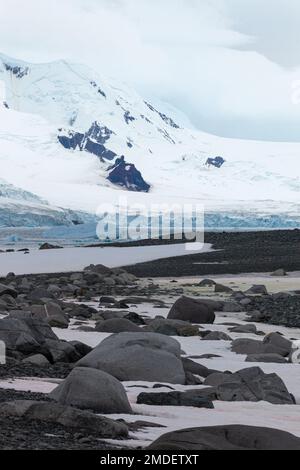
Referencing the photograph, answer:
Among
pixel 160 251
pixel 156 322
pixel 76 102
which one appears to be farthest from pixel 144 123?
pixel 156 322

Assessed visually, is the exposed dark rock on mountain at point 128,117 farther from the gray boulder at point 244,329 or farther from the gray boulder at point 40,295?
the gray boulder at point 244,329

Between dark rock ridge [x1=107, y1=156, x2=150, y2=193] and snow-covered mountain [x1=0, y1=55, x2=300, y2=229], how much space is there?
16cm

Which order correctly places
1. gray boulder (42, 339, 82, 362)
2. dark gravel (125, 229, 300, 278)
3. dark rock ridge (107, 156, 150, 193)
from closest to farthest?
gray boulder (42, 339, 82, 362), dark gravel (125, 229, 300, 278), dark rock ridge (107, 156, 150, 193)

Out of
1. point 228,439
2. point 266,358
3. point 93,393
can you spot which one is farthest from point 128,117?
point 228,439

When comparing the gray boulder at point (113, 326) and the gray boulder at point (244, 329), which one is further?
the gray boulder at point (244, 329)

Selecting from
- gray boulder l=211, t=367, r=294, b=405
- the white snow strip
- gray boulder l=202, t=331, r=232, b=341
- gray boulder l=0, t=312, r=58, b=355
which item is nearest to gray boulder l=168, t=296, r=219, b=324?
gray boulder l=202, t=331, r=232, b=341

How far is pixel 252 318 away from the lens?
568 inches

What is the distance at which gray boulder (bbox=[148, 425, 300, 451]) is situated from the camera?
13.4 ft

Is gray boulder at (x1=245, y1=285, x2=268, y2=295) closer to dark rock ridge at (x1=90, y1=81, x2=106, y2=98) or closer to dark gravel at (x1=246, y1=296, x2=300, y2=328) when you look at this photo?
dark gravel at (x1=246, y1=296, x2=300, y2=328)

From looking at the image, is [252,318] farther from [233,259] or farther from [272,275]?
[233,259]

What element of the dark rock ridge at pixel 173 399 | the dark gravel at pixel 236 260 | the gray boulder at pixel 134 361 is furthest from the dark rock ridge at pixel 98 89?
the dark rock ridge at pixel 173 399

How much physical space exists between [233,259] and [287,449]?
92.4 feet

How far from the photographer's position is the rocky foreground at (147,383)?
4465 millimetres

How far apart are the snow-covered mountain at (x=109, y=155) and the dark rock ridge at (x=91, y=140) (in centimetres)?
18
